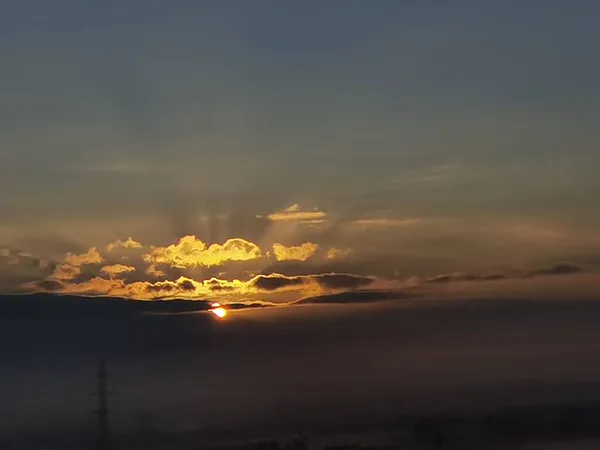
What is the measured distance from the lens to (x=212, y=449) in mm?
150750

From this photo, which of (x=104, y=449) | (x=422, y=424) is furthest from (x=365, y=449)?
(x=104, y=449)

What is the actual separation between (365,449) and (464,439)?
8.12 meters

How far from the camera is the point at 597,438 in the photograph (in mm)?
151000

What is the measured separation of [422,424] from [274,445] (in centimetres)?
952

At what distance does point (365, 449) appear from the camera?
14812 cm

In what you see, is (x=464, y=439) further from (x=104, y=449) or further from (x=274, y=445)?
(x=104, y=449)

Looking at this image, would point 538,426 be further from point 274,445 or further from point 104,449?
point 104,449

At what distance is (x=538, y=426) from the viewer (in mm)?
153000

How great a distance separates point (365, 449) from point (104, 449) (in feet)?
55.2

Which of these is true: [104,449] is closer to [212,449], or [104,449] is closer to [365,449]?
[212,449]

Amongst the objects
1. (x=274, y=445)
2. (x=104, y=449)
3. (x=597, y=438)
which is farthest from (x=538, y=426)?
(x=104, y=449)

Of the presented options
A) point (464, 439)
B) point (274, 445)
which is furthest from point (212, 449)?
point (464, 439)

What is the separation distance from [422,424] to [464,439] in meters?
2.89

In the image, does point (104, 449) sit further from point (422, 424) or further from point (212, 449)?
point (422, 424)
